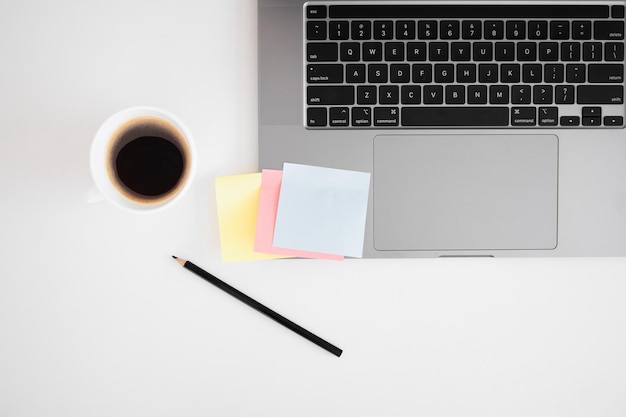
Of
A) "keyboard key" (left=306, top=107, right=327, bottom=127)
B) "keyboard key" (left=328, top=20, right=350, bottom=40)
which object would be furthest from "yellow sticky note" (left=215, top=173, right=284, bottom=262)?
"keyboard key" (left=328, top=20, right=350, bottom=40)

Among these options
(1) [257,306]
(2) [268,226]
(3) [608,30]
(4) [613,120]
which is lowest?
(1) [257,306]

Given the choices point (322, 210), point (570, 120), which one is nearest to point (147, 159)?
point (322, 210)

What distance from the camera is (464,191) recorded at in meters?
0.56

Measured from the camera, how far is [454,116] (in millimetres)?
546

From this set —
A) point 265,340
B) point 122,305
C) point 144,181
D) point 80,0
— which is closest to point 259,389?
point 265,340

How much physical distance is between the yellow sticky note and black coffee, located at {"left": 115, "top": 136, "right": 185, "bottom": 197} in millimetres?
63

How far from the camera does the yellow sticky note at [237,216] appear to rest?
0.57m

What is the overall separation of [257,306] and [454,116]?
36 centimetres

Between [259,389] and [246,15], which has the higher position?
[246,15]

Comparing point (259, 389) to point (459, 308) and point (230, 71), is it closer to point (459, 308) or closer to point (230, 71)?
point (459, 308)

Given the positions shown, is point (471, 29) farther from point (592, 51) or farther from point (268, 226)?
point (268, 226)

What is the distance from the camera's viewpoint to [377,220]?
56 cm

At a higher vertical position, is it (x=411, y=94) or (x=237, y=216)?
(x=411, y=94)

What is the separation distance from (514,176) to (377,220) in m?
0.19
